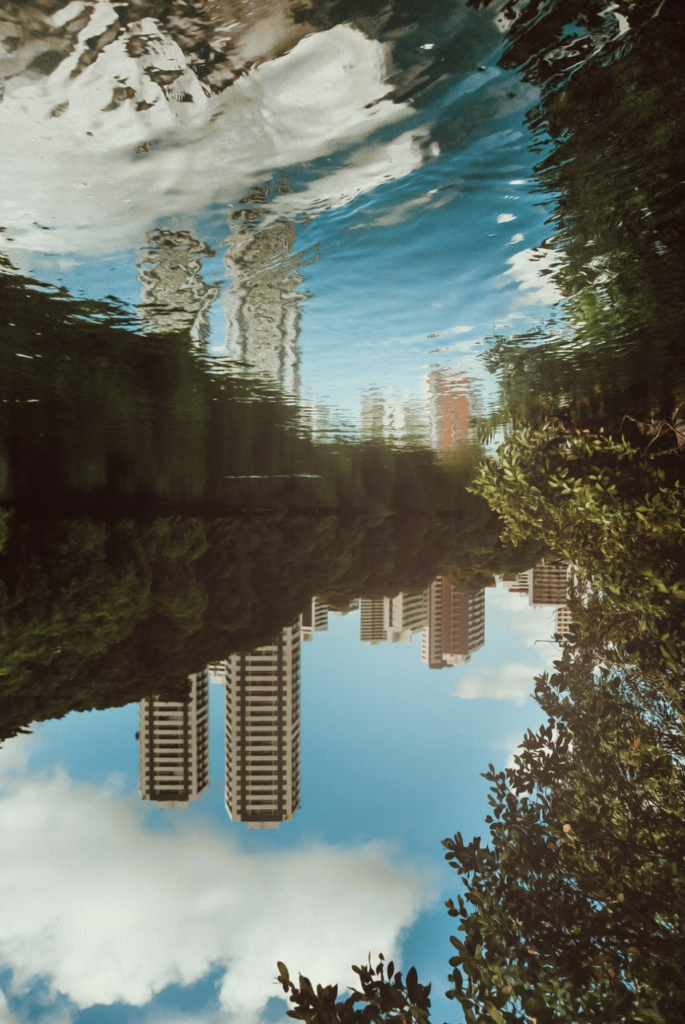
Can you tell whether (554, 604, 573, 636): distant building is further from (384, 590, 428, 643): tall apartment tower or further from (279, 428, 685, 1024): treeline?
(384, 590, 428, 643): tall apartment tower

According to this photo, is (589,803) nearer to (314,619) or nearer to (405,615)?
(314,619)

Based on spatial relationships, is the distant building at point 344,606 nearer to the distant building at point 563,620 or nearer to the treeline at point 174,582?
the treeline at point 174,582

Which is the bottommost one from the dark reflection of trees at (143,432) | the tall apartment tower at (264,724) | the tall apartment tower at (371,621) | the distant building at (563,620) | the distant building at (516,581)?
the tall apartment tower at (264,724)

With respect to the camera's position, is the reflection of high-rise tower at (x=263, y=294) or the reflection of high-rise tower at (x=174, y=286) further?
the reflection of high-rise tower at (x=174, y=286)

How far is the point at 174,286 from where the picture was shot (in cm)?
399

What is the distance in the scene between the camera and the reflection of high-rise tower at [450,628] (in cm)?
1302

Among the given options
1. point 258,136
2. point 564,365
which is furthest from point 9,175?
point 564,365

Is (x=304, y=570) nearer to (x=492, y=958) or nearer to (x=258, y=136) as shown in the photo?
(x=492, y=958)

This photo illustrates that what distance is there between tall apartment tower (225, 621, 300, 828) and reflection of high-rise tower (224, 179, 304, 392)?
9441mm

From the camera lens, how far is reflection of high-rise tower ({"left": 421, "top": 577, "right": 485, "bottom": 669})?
42.7 feet

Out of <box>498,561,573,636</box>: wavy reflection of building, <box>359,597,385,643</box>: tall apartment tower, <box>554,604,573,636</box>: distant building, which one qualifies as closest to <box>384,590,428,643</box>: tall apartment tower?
<box>359,597,385,643</box>: tall apartment tower

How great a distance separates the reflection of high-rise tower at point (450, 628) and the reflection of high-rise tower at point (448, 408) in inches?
189

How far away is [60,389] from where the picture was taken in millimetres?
5871

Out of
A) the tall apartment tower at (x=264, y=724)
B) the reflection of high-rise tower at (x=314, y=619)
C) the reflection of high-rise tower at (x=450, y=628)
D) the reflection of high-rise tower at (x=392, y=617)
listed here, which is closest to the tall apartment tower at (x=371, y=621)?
the reflection of high-rise tower at (x=392, y=617)
